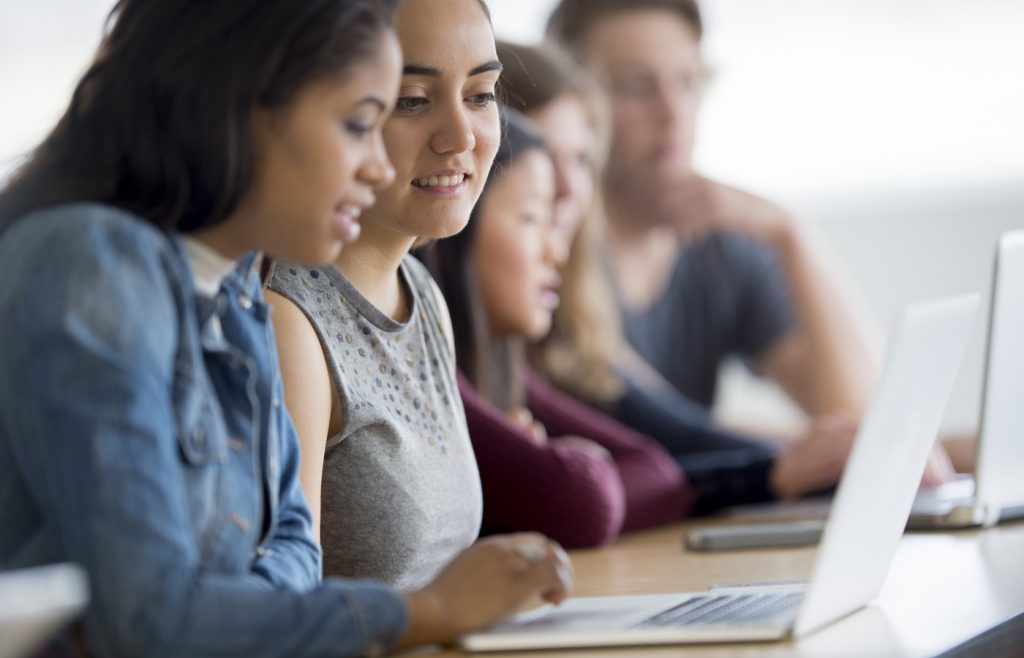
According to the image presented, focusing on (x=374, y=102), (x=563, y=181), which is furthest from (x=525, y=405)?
(x=374, y=102)

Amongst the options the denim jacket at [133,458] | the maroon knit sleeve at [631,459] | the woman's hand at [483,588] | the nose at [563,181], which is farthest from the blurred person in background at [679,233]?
the denim jacket at [133,458]

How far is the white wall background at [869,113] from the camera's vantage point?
340 cm

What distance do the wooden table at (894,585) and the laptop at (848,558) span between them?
1 cm

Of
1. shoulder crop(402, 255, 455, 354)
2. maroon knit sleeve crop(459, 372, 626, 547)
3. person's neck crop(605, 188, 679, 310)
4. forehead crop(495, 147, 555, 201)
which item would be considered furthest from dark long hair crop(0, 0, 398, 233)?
person's neck crop(605, 188, 679, 310)

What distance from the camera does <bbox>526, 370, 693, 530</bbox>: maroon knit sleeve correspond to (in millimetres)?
1764

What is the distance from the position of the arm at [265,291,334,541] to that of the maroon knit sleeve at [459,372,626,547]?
466mm

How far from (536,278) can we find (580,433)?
0.87 ft

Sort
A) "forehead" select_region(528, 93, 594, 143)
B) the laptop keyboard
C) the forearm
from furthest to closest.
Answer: the forearm, "forehead" select_region(528, 93, 594, 143), the laptop keyboard

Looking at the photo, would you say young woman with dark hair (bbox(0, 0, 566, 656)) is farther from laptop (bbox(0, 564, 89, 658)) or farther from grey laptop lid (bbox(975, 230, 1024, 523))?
grey laptop lid (bbox(975, 230, 1024, 523))

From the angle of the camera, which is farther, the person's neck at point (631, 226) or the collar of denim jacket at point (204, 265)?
the person's neck at point (631, 226)

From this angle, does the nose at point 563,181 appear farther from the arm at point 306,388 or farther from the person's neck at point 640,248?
the arm at point 306,388

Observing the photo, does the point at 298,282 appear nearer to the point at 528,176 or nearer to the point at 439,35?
the point at 439,35

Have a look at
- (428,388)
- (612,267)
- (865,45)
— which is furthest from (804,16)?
(428,388)

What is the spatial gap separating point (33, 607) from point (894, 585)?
0.78 m
